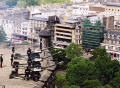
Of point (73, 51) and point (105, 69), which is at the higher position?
point (105, 69)

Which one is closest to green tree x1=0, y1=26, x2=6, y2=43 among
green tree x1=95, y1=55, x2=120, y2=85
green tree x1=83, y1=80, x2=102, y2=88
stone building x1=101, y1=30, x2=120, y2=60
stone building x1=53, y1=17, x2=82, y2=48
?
stone building x1=53, y1=17, x2=82, y2=48

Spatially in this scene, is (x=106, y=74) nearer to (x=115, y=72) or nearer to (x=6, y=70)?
(x=115, y=72)

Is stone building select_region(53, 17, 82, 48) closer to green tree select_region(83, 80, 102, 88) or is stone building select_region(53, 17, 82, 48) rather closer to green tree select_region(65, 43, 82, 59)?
green tree select_region(65, 43, 82, 59)

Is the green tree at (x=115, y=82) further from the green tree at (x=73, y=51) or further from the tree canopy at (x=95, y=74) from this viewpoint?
the green tree at (x=73, y=51)

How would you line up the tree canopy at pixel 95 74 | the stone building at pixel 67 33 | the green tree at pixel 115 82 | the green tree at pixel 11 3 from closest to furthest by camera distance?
the tree canopy at pixel 95 74 < the green tree at pixel 115 82 < the stone building at pixel 67 33 < the green tree at pixel 11 3

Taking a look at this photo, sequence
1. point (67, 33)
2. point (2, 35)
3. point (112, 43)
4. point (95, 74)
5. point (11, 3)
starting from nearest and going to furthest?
1. point (95, 74)
2. point (112, 43)
3. point (67, 33)
4. point (2, 35)
5. point (11, 3)

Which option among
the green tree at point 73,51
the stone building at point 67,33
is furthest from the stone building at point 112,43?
the stone building at point 67,33

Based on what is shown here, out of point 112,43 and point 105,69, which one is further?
point 112,43

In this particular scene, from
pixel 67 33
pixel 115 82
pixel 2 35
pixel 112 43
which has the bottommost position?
pixel 2 35

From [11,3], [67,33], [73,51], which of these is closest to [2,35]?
[67,33]

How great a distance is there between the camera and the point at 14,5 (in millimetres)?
125812

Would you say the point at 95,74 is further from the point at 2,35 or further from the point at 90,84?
the point at 2,35

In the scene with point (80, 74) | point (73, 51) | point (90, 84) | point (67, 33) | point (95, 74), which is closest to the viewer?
point (90, 84)

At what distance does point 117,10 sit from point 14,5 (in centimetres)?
4884
